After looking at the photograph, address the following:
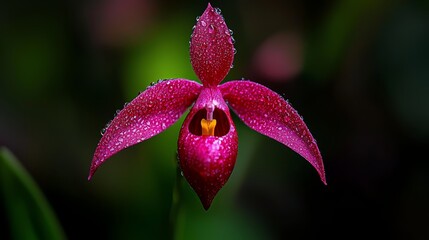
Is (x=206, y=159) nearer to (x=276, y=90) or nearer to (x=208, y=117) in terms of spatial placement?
(x=208, y=117)

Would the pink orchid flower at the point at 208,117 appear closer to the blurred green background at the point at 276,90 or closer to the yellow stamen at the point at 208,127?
the yellow stamen at the point at 208,127

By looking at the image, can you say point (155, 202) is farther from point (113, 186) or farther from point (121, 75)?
point (121, 75)

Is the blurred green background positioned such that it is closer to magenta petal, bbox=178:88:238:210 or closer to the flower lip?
the flower lip

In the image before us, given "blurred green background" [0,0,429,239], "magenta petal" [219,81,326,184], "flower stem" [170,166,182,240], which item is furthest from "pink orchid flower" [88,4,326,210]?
"blurred green background" [0,0,429,239]
